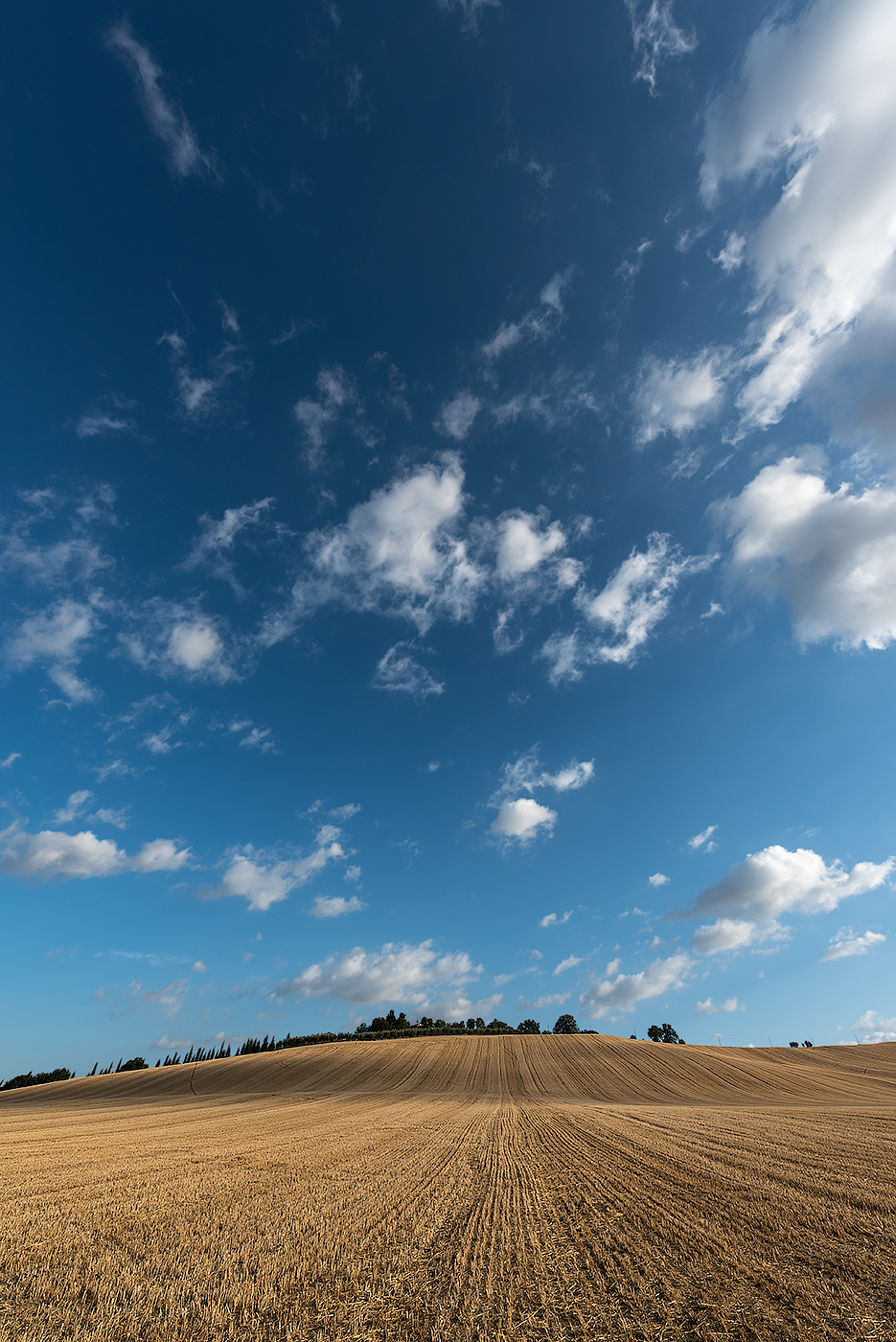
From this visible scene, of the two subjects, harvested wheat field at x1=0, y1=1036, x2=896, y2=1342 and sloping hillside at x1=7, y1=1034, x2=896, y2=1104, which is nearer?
harvested wheat field at x1=0, y1=1036, x2=896, y2=1342

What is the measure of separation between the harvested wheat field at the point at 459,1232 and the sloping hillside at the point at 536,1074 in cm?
2950

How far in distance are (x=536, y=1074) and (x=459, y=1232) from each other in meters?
60.7

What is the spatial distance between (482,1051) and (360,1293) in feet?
262

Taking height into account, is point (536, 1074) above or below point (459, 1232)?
below

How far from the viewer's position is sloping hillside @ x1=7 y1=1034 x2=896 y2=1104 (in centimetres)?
4997

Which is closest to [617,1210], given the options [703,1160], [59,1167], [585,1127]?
[703,1160]

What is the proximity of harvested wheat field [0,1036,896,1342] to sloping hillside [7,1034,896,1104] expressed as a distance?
2950 centimetres

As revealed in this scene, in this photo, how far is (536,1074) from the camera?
197 ft

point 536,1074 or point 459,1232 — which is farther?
point 536,1074

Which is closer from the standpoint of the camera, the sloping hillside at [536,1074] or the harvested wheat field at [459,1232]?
the harvested wheat field at [459,1232]

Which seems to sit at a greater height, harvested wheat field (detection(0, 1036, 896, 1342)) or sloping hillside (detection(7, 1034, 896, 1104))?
harvested wheat field (detection(0, 1036, 896, 1342))

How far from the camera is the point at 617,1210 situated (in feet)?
35.4

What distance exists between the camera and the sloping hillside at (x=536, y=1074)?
50.0 m

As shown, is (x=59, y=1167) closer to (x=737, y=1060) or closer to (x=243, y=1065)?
(x=243, y=1065)
